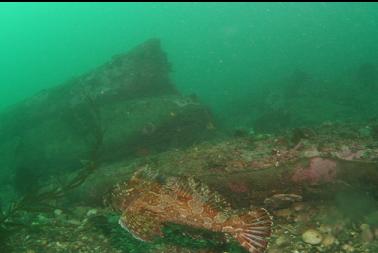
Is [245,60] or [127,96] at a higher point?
[127,96]

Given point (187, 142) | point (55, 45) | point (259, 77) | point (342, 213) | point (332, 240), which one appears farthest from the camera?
point (55, 45)

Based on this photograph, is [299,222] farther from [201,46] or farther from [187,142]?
[201,46]

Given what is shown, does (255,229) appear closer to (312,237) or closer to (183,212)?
(183,212)

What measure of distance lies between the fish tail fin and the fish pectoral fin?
0.86 m

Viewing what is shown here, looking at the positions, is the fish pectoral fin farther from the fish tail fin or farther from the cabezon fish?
the fish tail fin

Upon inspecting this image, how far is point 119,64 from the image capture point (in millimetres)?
14570

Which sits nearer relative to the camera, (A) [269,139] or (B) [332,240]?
(B) [332,240]

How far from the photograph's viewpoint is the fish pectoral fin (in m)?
4.11

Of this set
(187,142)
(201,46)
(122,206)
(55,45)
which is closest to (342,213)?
(122,206)

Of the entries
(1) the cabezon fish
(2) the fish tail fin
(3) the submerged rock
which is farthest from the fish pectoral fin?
(3) the submerged rock

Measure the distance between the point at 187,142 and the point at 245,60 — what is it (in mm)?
41173

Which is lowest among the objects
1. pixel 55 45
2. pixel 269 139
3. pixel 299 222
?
pixel 55 45

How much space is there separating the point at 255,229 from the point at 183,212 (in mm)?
766

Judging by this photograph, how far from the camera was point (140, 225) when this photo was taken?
411cm
